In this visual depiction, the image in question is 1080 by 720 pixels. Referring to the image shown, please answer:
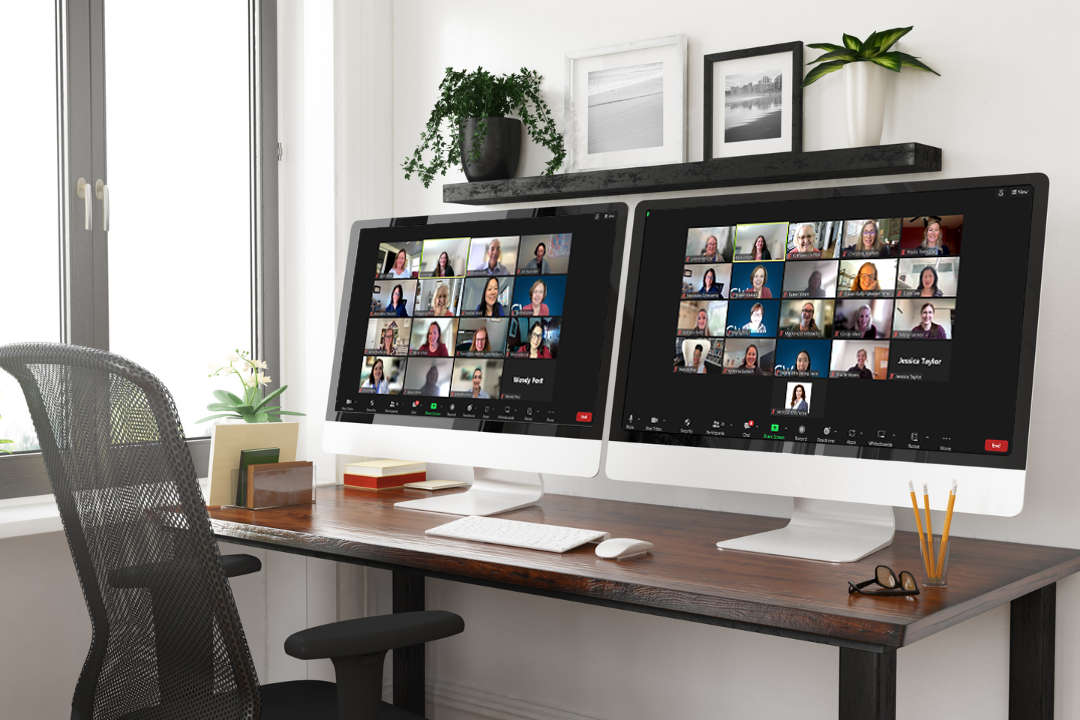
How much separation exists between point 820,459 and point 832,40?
97cm

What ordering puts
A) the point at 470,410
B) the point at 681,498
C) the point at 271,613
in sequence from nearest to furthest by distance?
the point at 470,410 → the point at 681,498 → the point at 271,613

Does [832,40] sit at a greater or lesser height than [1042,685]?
greater

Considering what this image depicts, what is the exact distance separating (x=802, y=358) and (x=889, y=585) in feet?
1.49

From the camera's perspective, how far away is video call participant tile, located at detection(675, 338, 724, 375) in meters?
1.74

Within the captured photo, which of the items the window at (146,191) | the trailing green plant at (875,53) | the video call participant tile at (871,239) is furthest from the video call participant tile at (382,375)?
the trailing green plant at (875,53)

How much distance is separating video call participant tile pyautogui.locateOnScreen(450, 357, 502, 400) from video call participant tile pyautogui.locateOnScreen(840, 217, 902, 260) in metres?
0.71

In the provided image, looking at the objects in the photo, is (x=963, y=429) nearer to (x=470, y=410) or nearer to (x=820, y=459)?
(x=820, y=459)

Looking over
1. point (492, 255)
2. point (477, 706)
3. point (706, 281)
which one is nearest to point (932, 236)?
point (706, 281)

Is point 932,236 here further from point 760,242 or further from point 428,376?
point 428,376

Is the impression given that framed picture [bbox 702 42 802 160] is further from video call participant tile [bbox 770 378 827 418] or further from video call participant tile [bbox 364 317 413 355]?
video call participant tile [bbox 364 317 413 355]

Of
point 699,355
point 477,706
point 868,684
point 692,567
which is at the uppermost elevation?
point 699,355

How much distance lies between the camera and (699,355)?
5.76 feet

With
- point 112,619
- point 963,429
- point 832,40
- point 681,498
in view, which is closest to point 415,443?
point 681,498

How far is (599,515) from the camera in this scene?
80.8 inches
